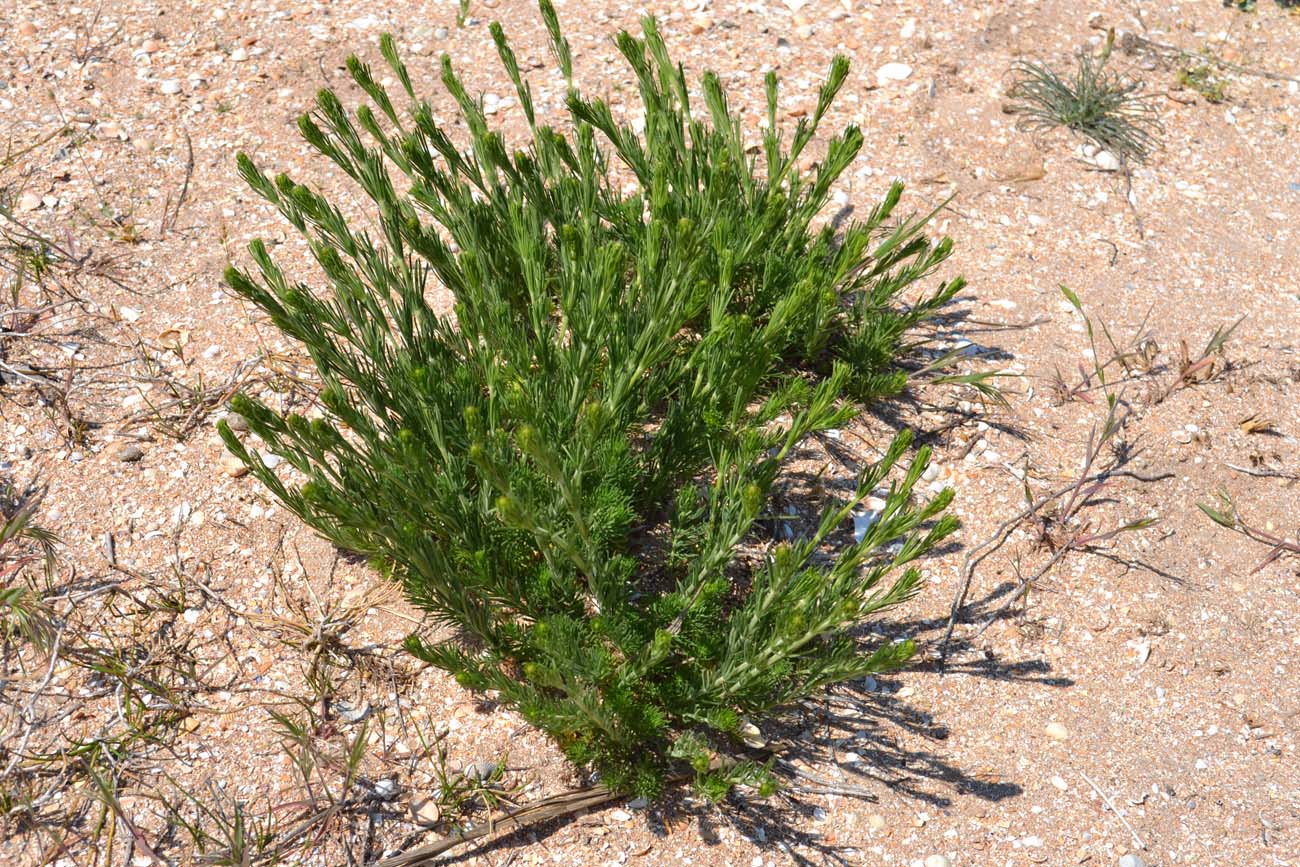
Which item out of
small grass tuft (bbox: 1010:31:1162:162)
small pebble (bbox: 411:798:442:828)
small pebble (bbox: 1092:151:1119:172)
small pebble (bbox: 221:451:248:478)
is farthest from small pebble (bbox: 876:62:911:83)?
small pebble (bbox: 411:798:442:828)

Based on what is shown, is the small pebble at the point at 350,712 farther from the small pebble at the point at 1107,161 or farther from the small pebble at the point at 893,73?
the small pebble at the point at 1107,161

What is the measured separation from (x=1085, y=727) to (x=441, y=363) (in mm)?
1777

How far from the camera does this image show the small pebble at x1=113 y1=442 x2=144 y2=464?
299 cm

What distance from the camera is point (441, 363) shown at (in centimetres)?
252

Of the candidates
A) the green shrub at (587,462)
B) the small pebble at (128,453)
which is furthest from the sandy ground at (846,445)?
the green shrub at (587,462)

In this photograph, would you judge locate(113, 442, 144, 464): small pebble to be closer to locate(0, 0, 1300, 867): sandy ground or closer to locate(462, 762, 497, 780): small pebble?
locate(0, 0, 1300, 867): sandy ground

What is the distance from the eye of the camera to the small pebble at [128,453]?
9.80 feet

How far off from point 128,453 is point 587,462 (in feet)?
4.80

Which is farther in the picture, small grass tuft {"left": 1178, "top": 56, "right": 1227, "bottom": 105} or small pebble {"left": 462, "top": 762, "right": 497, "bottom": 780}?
small grass tuft {"left": 1178, "top": 56, "right": 1227, "bottom": 105}

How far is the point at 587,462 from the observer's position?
2.34m

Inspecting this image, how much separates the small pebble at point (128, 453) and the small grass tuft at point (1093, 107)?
3.25 m

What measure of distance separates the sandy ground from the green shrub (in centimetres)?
28

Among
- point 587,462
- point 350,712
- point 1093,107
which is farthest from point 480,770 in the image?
point 1093,107

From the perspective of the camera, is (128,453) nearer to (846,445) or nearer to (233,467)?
(233,467)
